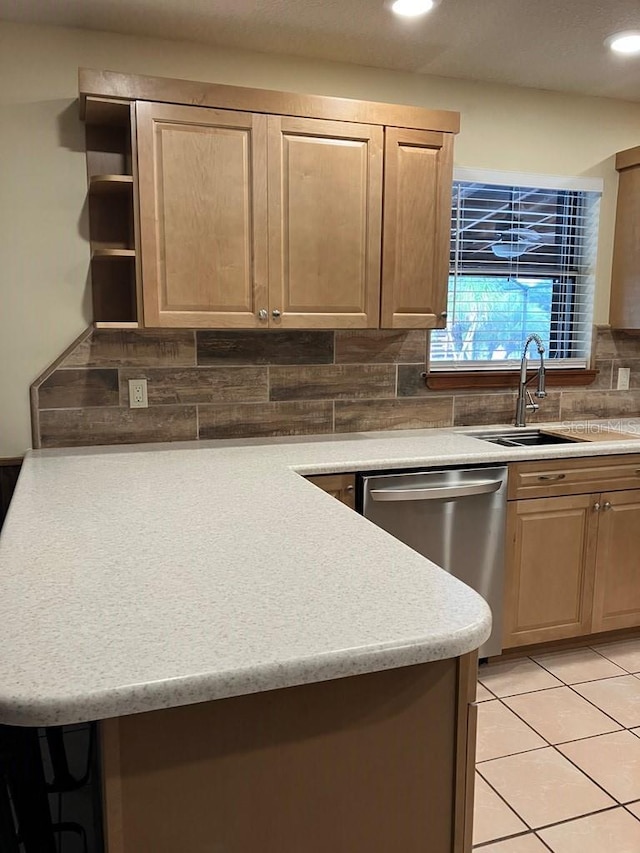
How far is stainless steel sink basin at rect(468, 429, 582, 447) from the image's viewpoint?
10.6ft

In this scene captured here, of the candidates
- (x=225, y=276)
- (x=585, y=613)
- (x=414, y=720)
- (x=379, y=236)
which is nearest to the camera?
(x=414, y=720)

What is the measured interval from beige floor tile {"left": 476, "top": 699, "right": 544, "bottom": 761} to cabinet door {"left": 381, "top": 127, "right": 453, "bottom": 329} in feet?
4.90

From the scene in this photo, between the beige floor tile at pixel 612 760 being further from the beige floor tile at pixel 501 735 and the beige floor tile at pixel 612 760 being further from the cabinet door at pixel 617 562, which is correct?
the cabinet door at pixel 617 562

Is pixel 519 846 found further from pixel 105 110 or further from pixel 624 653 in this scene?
pixel 105 110

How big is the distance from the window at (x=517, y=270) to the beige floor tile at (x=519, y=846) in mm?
2004

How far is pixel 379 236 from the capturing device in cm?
273

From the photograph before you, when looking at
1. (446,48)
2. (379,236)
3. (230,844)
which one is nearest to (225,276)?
(379,236)

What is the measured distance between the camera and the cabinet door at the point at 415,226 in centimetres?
273

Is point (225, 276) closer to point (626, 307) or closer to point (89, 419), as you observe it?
point (89, 419)

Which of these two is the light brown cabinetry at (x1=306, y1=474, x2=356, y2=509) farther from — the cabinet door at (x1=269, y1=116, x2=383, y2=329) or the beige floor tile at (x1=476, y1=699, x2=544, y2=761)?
the beige floor tile at (x1=476, y1=699, x2=544, y2=761)

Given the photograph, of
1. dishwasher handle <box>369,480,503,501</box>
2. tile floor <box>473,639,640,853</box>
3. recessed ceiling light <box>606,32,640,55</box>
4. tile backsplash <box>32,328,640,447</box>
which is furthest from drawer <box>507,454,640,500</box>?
recessed ceiling light <box>606,32,640,55</box>

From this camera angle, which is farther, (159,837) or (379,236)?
(379,236)

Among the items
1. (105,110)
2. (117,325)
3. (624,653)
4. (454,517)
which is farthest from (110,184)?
(624,653)

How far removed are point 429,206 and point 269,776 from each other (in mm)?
2270
